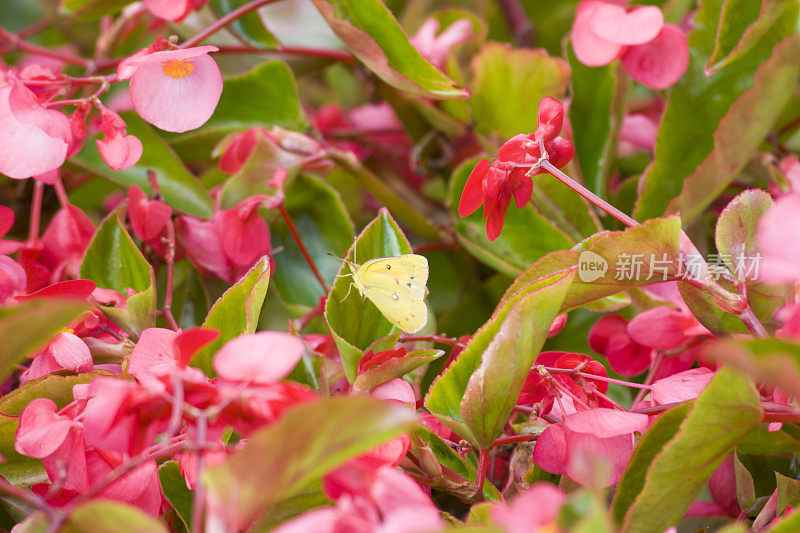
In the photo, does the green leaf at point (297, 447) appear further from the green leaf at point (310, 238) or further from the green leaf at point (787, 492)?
the green leaf at point (310, 238)

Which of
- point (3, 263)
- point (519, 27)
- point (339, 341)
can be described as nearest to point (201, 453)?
point (339, 341)

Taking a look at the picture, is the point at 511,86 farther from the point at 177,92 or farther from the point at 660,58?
the point at 177,92

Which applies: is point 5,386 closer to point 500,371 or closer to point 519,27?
point 500,371

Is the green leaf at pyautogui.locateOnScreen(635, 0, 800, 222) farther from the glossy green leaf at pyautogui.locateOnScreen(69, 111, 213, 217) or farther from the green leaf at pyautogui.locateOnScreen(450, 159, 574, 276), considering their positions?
the glossy green leaf at pyautogui.locateOnScreen(69, 111, 213, 217)

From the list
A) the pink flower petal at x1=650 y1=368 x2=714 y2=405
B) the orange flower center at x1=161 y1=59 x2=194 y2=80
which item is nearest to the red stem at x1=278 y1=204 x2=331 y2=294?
the orange flower center at x1=161 y1=59 x2=194 y2=80

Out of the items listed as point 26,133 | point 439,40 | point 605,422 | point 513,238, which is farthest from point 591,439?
point 439,40

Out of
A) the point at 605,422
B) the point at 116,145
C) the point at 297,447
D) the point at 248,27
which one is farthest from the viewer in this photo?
the point at 248,27
